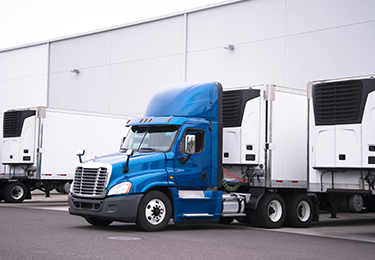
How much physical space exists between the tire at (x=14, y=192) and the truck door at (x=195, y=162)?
12.1 metres

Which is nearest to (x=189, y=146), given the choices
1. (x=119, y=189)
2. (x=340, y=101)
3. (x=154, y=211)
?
(x=154, y=211)

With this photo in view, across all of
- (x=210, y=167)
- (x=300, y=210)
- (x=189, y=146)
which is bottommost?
(x=300, y=210)

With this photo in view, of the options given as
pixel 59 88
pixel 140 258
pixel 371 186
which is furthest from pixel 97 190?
pixel 59 88

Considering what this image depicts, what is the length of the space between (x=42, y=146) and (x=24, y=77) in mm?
21171

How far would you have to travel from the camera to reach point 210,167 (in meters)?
14.9

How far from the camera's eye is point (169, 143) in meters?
14.2

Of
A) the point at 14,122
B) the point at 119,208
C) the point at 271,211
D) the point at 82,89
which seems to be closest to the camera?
the point at 119,208

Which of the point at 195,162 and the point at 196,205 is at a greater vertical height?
the point at 195,162

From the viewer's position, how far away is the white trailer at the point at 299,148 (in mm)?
14047

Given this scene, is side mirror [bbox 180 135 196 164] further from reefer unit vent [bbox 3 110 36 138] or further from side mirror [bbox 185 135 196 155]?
reefer unit vent [bbox 3 110 36 138]

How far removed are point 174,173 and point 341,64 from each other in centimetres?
1460

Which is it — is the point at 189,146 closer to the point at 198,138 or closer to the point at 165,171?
the point at 198,138

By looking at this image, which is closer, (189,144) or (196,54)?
(189,144)

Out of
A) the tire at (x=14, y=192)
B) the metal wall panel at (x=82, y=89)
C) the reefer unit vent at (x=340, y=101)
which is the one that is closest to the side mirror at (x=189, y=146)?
the reefer unit vent at (x=340, y=101)
